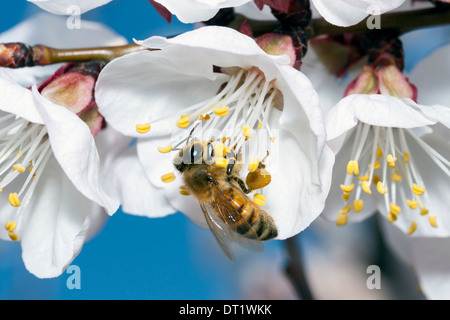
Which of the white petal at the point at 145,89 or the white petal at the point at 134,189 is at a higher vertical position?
the white petal at the point at 145,89

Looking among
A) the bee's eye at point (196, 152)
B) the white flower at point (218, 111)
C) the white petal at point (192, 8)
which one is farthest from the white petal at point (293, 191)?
the white petal at point (192, 8)

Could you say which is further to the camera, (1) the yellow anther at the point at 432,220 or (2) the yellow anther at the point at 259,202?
(1) the yellow anther at the point at 432,220

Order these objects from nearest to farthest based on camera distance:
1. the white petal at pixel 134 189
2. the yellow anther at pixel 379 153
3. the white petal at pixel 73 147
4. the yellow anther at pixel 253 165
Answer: the white petal at pixel 73 147, the yellow anther at pixel 253 165, the yellow anther at pixel 379 153, the white petal at pixel 134 189

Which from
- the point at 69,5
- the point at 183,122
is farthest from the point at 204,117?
the point at 69,5

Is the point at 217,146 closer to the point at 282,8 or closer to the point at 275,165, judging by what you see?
the point at 275,165

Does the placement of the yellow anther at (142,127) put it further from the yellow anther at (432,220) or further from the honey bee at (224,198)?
the yellow anther at (432,220)
